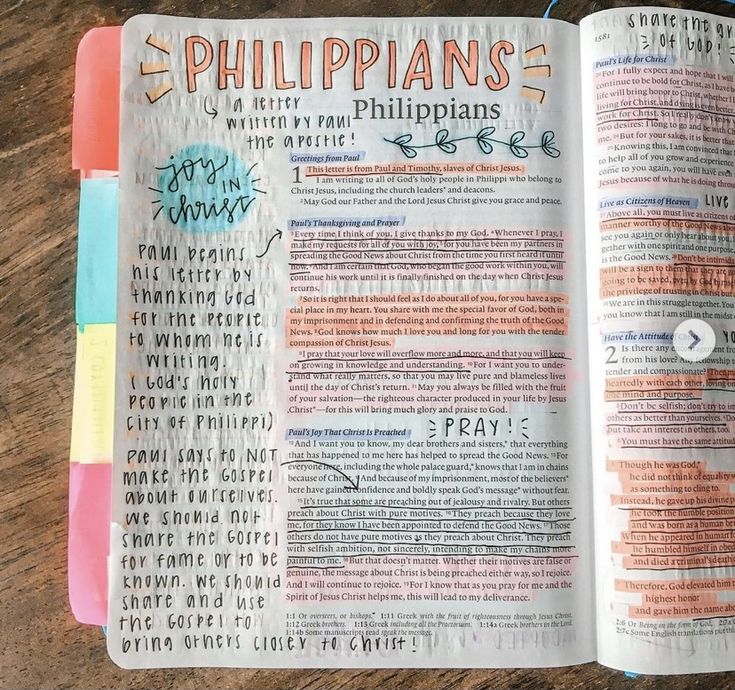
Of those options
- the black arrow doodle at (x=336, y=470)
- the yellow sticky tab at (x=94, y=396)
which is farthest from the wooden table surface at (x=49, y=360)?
the black arrow doodle at (x=336, y=470)

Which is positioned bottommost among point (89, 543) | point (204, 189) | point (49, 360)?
point (89, 543)

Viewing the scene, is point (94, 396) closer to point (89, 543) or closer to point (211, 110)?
point (89, 543)

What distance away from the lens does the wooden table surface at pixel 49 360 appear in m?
0.42

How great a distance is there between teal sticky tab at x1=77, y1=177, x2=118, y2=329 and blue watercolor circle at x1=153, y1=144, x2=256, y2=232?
1.3 inches

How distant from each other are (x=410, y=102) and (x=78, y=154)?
22 centimetres

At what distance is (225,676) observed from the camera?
41 cm

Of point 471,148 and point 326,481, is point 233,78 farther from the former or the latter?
point 326,481

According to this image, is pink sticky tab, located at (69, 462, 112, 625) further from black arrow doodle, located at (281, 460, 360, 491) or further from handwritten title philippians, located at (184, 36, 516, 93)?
handwritten title philippians, located at (184, 36, 516, 93)

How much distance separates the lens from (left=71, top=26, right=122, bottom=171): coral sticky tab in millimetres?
424

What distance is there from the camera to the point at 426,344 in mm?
416

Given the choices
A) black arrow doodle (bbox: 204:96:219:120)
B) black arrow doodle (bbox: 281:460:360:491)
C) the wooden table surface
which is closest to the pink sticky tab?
the wooden table surface

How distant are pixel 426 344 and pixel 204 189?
0.17m

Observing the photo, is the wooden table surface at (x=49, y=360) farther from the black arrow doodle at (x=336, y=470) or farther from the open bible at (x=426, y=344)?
the black arrow doodle at (x=336, y=470)

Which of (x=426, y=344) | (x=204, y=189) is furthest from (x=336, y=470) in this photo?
(x=204, y=189)
